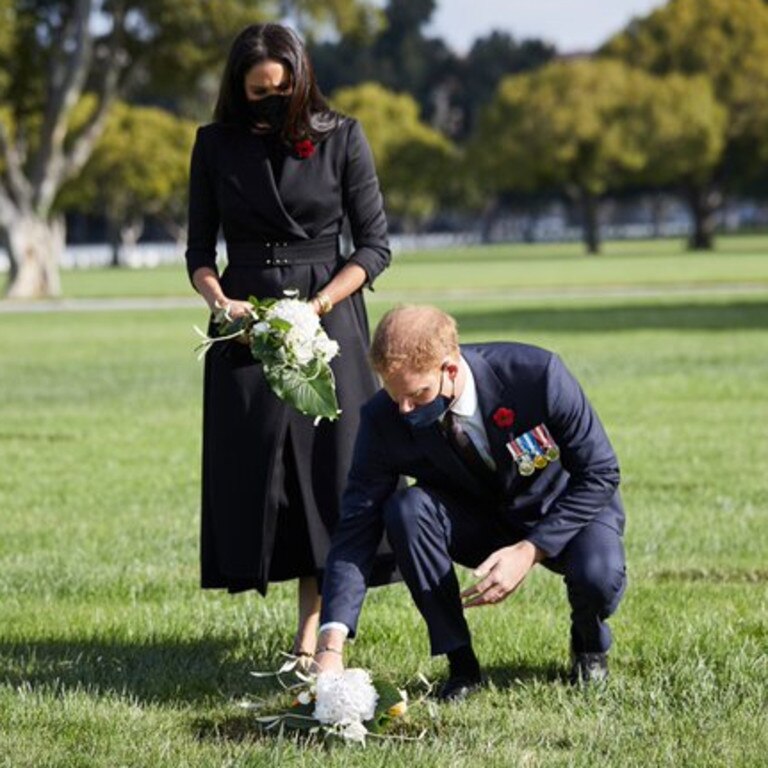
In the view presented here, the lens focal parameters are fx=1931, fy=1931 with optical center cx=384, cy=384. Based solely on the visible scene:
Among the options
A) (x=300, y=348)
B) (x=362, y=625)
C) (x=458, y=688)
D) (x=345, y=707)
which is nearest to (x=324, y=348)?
(x=300, y=348)

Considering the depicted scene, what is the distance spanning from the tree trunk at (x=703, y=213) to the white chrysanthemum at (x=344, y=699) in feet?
256

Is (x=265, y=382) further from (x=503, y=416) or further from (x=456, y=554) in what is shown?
(x=503, y=416)

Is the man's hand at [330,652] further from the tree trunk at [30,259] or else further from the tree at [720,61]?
the tree at [720,61]

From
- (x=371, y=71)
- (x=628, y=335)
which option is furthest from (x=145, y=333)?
(x=371, y=71)

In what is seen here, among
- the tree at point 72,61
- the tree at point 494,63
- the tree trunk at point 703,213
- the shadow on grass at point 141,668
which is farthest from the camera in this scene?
the tree at point 494,63

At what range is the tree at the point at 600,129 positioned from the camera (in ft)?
264

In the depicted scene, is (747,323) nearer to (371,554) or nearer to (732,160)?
(371,554)

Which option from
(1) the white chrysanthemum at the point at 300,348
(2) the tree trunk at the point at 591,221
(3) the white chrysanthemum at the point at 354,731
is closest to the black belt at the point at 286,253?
(1) the white chrysanthemum at the point at 300,348

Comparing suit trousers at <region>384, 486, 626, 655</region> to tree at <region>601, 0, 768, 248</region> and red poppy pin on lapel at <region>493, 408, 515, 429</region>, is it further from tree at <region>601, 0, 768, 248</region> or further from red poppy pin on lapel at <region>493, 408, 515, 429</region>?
tree at <region>601, 0, 768, 248</region>

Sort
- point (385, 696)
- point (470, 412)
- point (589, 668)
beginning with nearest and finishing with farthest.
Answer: point (385, 696), point (470, 412), point (589, 668)

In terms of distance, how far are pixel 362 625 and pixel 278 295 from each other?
133 cm

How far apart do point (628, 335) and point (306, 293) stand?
1906 centimetres

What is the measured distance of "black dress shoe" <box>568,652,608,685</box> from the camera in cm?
559

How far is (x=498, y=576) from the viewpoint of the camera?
5020 mm
